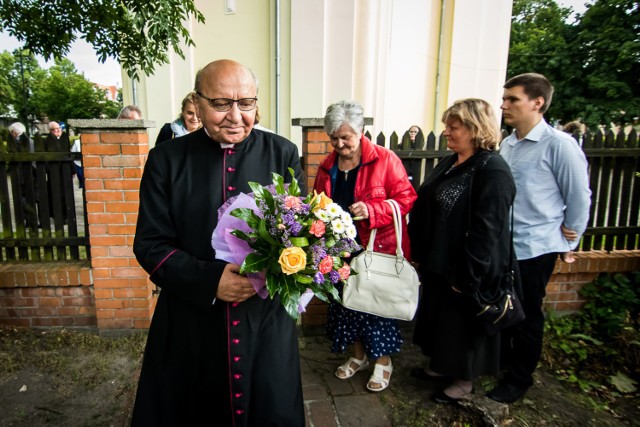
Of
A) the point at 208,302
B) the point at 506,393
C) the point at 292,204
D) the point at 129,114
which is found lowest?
the point at 506,393

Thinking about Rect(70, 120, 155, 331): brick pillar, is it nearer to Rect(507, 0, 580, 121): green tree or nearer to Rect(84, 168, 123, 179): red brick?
Rect(84, 168, 123, 179): red brick

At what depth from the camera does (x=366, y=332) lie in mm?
3039

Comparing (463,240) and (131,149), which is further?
(131,149)

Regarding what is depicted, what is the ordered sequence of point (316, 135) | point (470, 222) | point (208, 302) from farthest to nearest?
point (316, 135), point (470, 222), point (208, 302)

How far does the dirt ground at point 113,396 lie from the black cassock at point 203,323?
3.47ft

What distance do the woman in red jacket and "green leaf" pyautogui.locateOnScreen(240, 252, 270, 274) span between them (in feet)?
4.03

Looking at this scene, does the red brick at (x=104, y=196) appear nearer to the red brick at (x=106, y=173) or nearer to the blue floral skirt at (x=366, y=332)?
the red brick at (x=106, y=173)

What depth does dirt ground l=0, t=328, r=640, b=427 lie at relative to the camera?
9.05ft

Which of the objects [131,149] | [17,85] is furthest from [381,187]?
[17,85]

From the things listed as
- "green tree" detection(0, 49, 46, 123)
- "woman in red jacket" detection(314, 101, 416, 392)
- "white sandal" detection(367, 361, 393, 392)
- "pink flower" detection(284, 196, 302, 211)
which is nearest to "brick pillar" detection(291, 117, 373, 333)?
"woman in red jacket" detection(314, 101, 416, 392)

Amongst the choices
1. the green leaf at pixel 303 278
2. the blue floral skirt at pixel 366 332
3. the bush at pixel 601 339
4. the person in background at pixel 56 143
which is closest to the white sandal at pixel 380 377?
the blue floral skirt at pixel 366 332

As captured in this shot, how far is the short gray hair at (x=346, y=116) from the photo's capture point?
109 inches

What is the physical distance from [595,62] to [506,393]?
19.0 m

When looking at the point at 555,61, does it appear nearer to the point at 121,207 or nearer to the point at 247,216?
the point at 121,207
